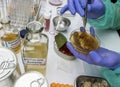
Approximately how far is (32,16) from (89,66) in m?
0.30

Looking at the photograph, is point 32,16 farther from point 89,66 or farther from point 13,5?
point 89,66

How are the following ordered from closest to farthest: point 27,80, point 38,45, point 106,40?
point 27,80 → point 38,45 → point 106,40

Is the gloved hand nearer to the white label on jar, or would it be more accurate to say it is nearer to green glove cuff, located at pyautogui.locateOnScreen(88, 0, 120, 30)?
green glove cuff, located at pyautogui.locateOnScreen(88, 0, 120, 30)

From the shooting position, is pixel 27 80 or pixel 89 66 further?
pixel 89 66

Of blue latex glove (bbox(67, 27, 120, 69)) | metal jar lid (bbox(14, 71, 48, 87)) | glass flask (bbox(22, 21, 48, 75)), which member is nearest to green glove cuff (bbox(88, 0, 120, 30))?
blue latex glove (bbox(67, 27, 120, 69))

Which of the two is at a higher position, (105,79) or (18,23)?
(18,23)

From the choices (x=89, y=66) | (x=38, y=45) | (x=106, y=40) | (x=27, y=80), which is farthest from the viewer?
(x=106, y=40)

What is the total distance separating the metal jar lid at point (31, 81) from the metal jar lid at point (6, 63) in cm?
3

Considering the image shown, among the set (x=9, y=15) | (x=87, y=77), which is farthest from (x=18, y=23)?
(x=87, y=77)

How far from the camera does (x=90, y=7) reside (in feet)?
2.44

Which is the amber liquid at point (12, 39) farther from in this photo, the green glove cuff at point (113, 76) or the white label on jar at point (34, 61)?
the green glove cuff at point (113, 76)

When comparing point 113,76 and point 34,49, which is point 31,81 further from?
point 113,76

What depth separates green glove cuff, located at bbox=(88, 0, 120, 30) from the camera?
0.75 m

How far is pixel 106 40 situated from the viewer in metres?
0.84
